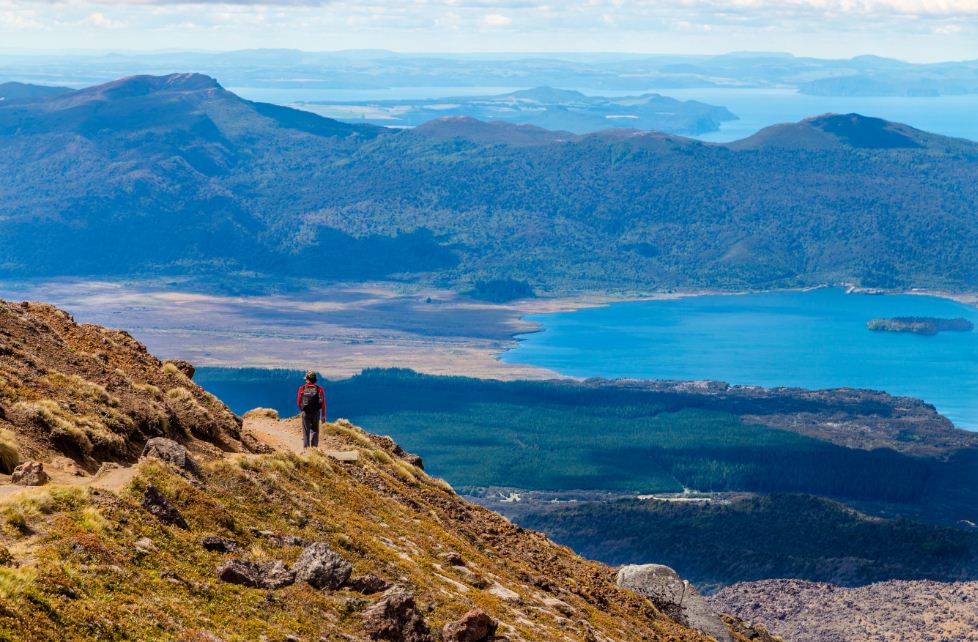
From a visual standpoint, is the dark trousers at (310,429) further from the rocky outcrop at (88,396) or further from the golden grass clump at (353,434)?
the golden grass clump at (353,434)

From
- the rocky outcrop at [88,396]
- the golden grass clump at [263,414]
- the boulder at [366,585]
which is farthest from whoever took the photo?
the golden grass clump at [263,414]

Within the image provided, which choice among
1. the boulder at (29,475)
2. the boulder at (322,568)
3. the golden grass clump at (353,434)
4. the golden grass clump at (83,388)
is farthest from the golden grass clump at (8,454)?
the golden grass clump at (353,434)

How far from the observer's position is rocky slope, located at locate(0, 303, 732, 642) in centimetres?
2202

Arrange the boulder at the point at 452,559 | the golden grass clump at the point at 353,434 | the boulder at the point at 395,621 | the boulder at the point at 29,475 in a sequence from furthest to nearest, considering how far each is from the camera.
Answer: the golden grass clump at the point at 353,434 < the boulder at the point at 452,559 < the boulder at the point at 29,475 < the boulder at the point at 395,621

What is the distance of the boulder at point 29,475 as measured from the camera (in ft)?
85.9

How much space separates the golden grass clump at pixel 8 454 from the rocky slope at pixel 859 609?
6002cm

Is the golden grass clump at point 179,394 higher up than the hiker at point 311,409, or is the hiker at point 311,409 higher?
the golden grass clump at point 179,394

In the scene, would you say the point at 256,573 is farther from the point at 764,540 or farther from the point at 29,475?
the point at 764,540

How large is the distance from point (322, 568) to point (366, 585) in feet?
2.99

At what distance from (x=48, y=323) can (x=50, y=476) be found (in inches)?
474

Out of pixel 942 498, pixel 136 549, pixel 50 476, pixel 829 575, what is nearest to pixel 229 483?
pixel 50 476

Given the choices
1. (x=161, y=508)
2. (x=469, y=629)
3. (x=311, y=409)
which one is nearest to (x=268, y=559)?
(x=161, y=508)

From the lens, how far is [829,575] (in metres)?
106

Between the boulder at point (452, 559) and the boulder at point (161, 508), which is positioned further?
the boulder at point (452, 559)
